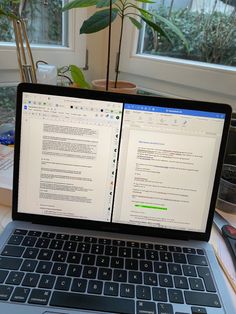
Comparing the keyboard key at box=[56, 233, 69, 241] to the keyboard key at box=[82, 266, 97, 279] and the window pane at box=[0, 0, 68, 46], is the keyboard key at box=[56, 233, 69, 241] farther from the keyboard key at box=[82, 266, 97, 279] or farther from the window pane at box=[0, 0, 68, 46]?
the window pane at box=[0, 0, 68, 46]

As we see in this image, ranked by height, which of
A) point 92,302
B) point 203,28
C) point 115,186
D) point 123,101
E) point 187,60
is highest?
point 203,28

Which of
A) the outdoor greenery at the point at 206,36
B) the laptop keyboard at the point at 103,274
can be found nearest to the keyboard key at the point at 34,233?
the laptop keyboard at the point at 103,274

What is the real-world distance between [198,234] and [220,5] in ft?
2.66

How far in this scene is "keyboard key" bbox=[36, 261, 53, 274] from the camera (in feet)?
1.54

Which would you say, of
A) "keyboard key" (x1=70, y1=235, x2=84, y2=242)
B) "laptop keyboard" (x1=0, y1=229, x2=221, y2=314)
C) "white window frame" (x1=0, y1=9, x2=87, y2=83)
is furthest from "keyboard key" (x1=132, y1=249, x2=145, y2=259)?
"white window frame" (x1=0, y1=9, x2=87, y2=83)

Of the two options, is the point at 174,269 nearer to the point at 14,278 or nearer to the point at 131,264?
the point at 131,264

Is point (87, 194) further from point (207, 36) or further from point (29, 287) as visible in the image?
point (207, 36)

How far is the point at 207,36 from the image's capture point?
1.04m

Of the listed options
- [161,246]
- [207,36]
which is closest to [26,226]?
[161,246]

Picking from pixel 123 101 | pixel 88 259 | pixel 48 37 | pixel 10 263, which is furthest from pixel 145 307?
pixel 48 37

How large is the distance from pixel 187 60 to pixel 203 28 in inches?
4.7

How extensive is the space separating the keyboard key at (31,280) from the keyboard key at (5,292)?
0.07 ft

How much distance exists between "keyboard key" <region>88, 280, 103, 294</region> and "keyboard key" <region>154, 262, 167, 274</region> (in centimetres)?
10

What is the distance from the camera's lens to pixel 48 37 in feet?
3.84
